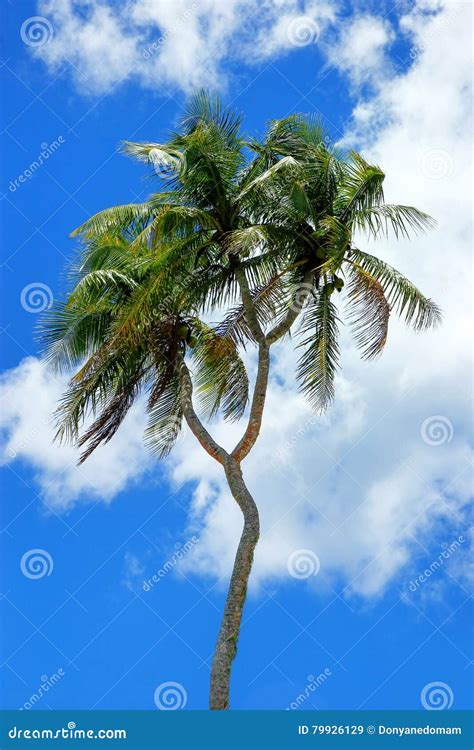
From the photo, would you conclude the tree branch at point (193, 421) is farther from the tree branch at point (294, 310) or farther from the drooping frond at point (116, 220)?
the drooping frond at point (116, 220)

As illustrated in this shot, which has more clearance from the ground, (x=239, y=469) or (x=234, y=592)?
(x=239, y=469)

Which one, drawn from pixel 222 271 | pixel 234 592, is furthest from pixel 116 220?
pixel 234 592

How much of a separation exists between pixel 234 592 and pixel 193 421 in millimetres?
3723

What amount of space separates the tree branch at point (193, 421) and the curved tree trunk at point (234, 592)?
29cm

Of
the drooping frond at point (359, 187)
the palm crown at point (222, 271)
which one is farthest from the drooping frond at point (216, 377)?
the drooping frond at point (359, 187)

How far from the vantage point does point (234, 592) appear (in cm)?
1866

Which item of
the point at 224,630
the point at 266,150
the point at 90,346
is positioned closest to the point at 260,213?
the point at 266,150

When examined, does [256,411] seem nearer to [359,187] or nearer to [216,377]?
[216,377]

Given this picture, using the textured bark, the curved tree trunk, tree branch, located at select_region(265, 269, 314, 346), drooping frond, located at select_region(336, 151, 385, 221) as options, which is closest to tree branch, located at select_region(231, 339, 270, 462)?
the textured bark

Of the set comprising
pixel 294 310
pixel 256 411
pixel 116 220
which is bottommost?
pixel 256 411

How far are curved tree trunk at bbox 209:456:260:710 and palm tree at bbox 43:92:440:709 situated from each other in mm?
129

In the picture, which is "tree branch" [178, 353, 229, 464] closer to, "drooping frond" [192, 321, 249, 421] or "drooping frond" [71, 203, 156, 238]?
"drooping frond" [192, 321, 249, 421]

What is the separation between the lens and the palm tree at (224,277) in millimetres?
20766

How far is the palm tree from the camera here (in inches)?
818
